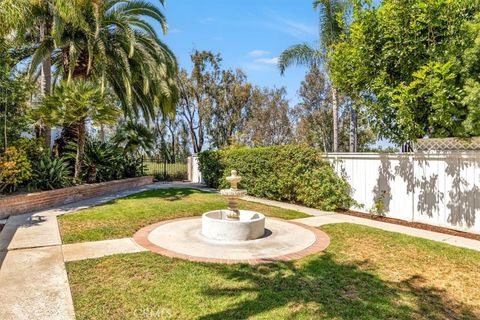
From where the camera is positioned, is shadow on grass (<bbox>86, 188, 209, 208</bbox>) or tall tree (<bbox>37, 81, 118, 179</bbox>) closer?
tall tree (<bbox>37, 81, 118, 179</bbox>)

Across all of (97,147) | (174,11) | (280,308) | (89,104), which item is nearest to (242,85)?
(174,11)

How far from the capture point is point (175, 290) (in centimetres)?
438

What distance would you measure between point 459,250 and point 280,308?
448 centimetres

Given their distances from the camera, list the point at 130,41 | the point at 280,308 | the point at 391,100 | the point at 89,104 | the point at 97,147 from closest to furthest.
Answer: the point at 280,308, the point at 391,100, the point at 89,104, the point at 130,41, the point at 97,147

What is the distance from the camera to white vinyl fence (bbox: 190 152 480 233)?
7863mm

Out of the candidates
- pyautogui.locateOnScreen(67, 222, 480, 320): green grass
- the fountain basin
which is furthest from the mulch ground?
the fountain basin

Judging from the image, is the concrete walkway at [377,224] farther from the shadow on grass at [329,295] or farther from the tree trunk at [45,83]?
the tree trunk at [45,83]

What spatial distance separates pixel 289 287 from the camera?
4.57 m

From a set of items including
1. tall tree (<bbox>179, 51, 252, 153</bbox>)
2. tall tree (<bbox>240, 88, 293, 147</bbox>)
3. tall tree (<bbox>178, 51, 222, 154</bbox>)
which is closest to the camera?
tall tree (<bbox>178, 51, 222, 154</bbox>)

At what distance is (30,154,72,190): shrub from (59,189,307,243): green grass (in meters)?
2.14

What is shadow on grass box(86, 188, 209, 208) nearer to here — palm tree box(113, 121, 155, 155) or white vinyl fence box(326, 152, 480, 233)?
Answer: palm tree box(113, 121, 155, 155)

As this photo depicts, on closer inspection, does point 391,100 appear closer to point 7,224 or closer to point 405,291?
point 405,291

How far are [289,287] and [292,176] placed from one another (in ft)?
24.1

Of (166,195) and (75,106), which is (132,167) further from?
(75,106)
